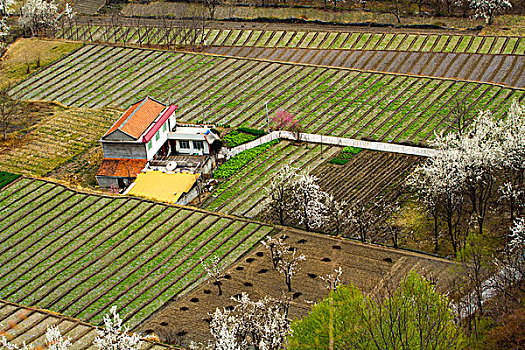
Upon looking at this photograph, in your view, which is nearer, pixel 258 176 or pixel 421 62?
pixel 258 176

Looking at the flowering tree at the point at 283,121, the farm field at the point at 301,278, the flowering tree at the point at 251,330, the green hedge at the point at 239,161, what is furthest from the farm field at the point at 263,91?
the flowering tree at the point at 251,330

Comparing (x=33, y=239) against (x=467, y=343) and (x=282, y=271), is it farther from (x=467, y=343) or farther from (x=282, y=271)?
(x=467, y=343)

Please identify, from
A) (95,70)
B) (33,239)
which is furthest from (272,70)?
(33,239)

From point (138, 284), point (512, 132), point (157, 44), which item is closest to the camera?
point (138, 284)

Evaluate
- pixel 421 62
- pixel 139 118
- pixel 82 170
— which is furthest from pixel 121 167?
pixel 421 62

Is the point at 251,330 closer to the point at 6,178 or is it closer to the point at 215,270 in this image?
the point at 215,270

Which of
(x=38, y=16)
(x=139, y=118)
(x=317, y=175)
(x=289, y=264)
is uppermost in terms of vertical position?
(x=38, y=16)
